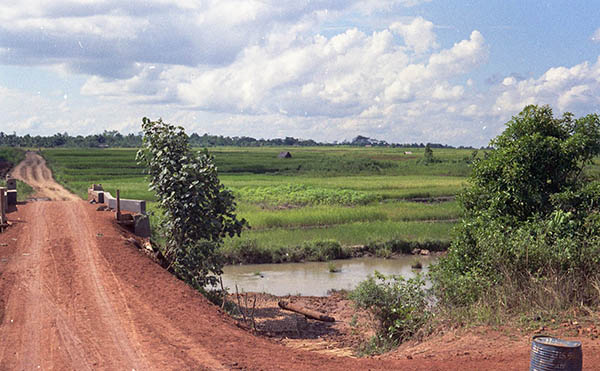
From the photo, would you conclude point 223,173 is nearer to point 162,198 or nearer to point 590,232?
point 162,198

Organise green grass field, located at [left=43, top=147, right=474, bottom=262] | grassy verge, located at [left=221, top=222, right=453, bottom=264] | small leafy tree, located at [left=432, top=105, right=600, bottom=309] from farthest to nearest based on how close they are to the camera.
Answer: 1. green grass field, located at [left=43, top=147, right=474, bottom=262]
2. grassy verge, located at [left=221, top=222, right=453, bottom=264]
3. small leafy tree, located at [left=432, top=105, right=600, bottom=309]

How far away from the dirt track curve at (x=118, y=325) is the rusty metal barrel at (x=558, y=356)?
0.77 meters

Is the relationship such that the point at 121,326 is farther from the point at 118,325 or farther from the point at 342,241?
the point at 342,241

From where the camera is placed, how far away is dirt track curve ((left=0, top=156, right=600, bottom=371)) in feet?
20.0

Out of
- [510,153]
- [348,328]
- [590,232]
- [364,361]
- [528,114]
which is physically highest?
[528,114]

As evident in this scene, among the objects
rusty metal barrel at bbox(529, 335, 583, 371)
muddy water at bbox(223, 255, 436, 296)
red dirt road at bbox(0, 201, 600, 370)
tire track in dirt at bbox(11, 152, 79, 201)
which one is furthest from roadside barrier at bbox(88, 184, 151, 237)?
tire track in dirt at bbox(11, 152, 79, 201)

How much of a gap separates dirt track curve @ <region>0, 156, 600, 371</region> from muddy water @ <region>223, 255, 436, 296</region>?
7769 millimetres

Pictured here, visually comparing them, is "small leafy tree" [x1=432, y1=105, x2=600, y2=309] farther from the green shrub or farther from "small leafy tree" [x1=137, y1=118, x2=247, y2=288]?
"small leafy tree" [x1=137, y1=118, x2=247, y2=288]

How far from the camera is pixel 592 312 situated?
7406mm

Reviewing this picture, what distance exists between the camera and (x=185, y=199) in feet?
36.6

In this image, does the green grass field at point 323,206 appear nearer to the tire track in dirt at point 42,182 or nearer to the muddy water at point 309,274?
the tire track in dirt at point 42,182

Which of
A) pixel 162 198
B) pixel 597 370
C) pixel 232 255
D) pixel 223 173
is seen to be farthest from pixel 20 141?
pixel 597 370

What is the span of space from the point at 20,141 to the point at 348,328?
118 meters

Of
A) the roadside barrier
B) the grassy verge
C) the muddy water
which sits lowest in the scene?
the muddy water
